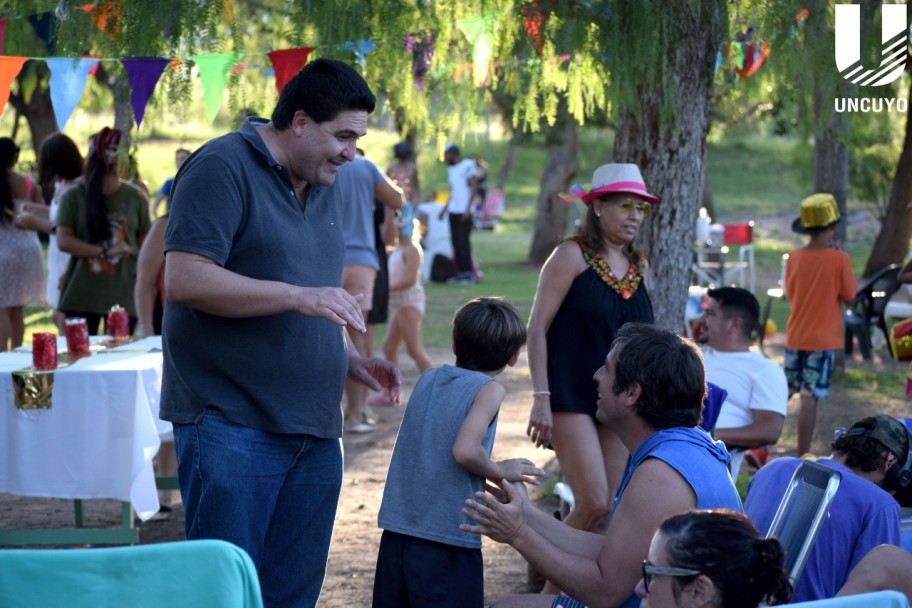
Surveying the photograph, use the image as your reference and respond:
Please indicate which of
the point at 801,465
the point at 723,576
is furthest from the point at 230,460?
the point at 801,465

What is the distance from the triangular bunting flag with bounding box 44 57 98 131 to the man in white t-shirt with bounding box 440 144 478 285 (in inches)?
459

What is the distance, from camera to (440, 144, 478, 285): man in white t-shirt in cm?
1731

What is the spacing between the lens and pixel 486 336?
3.59m

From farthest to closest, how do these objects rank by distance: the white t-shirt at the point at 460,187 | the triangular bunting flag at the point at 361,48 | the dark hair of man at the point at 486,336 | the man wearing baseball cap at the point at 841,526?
the white t-shirt at the point at 460,187 → the triangular bunting flag at the point at 361,48 → the dark hair of man at the point at 486,336 → the man wearing baseball cap at the point at 841,526

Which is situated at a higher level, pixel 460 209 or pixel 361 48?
pixel 361 48

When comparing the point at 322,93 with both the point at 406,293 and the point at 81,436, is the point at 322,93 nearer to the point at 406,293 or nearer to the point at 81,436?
the point at 81,436

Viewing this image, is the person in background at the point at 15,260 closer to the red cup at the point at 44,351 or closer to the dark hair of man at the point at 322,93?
the red cup at the point at 44,351

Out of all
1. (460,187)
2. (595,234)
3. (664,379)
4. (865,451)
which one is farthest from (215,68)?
(460,187)

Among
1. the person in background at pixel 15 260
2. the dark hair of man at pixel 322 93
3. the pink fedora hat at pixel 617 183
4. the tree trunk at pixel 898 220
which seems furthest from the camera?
the tree trunk at pixel 898 220

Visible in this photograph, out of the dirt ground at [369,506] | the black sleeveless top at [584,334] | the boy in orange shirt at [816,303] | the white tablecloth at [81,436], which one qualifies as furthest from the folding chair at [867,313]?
the white tablecloth at [81,436]

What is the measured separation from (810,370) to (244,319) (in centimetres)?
550

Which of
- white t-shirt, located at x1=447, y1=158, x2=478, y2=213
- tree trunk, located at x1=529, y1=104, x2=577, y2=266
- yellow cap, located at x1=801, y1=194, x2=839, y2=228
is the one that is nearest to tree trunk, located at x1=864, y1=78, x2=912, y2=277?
yellow cap, located at x1=801, y1=194, x2=839, y2=228

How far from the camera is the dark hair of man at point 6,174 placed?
7.66 metres

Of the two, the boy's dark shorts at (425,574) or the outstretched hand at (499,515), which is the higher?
the outstretched hand at (499,515)
